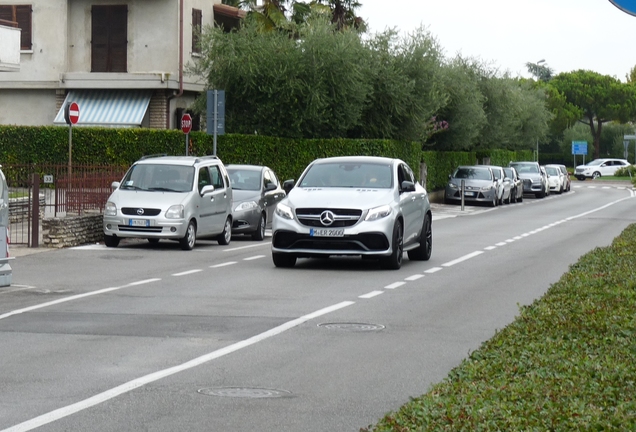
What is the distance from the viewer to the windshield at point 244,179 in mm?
28094

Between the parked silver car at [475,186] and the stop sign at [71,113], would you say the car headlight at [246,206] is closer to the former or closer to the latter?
the stop sign at [71,113]

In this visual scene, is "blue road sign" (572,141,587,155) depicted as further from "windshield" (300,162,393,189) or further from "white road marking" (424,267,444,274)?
"white road marking" (424,267,444,274)

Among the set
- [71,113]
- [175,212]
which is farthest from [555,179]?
[175,212]

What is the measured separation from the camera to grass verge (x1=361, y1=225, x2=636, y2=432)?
22.1 ft

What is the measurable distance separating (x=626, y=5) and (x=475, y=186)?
147 feet

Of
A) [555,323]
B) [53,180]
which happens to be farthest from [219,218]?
[555,323]

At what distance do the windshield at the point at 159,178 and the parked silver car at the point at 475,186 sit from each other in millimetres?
27947

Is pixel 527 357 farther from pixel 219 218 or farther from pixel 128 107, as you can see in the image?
pixel 128 107

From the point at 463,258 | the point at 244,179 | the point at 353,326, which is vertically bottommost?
the point at 463,258

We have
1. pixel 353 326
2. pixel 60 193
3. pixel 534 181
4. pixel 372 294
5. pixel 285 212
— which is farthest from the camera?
pixel 534 181

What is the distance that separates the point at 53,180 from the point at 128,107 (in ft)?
70.5

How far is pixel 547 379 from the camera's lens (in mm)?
8039

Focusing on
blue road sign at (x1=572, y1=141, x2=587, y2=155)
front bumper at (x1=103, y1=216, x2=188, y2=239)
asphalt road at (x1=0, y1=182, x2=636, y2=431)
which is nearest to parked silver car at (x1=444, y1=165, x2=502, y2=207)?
asphalt road at (x1=0, y1=182, x2=636, y2=431)

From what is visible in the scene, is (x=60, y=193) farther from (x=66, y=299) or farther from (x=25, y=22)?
(x=25, y=22)
